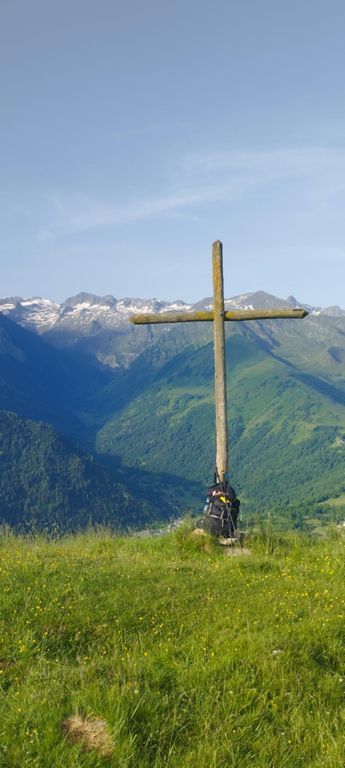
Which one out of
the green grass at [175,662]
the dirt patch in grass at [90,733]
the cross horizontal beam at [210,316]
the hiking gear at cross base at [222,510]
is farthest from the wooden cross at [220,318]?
the dirt patch in grass at [90,733]

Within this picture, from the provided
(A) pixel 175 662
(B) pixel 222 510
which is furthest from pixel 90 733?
(B) pixel 222 510

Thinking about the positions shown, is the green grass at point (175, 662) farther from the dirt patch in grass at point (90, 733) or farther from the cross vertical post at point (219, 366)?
the cross vertical post at point (219, 366)

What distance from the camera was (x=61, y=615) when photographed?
864cm

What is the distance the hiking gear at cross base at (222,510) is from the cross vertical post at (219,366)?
2.38 feet

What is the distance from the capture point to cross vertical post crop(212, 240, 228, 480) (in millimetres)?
16438

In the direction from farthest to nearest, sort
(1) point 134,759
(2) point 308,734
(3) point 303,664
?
(3) point 303,664 → (2) point 308,734 → (1) point 134,759

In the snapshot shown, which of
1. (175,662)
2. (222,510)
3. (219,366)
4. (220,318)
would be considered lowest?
(222,510)

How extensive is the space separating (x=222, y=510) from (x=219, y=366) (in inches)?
179

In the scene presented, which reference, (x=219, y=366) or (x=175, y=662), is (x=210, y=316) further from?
(x=175, y=662)

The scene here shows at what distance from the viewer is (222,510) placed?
14898 millimetres

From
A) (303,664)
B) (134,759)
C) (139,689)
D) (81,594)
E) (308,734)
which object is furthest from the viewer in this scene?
(81,594)

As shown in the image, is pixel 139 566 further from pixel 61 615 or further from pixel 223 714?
pixel 223 714

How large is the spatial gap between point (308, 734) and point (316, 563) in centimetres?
692

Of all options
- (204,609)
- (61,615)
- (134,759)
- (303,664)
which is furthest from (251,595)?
(134,759)
